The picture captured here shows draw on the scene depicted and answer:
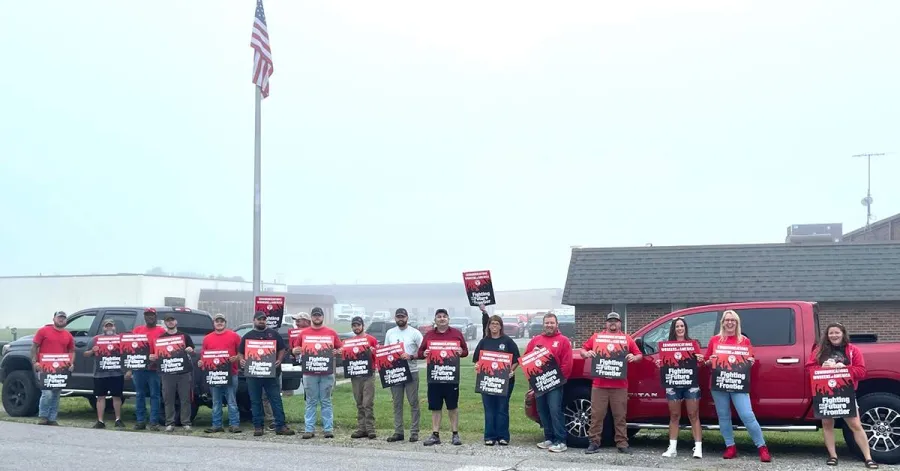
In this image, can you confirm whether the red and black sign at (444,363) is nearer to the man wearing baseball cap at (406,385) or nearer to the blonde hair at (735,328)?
the man wearing baseball cap at (406,385)

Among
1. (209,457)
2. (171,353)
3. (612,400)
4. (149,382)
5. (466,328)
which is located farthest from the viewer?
(466,328)

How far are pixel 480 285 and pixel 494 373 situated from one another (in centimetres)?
158

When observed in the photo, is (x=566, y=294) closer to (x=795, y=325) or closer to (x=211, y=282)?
(x=795, y=325)

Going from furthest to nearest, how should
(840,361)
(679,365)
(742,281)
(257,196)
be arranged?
(742,281) → (257,196) → (679,365) → (840,361)

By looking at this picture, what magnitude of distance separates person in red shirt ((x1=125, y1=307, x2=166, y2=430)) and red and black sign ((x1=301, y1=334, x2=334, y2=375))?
275cm

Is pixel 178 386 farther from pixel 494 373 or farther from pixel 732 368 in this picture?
pixel 732 368

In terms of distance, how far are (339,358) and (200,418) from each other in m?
3.88

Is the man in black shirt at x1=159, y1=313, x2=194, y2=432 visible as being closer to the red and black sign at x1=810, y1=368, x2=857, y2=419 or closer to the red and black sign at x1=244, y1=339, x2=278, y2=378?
the red and black sign at x1=244, y1=339, x2=278, y2=378

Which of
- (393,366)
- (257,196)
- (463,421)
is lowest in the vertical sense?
(463,421)

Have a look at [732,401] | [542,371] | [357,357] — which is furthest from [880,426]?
[357,357]

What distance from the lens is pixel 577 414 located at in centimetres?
1189

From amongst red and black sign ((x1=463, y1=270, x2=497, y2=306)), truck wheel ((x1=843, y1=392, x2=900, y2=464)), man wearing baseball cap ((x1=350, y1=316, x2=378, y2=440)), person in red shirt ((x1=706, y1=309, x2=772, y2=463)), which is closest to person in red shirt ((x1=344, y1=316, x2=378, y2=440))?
man wearing baseball cap ((x1=350, y1=316, x2=378, y2=440))

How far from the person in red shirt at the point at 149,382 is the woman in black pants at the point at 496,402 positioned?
17.5ft

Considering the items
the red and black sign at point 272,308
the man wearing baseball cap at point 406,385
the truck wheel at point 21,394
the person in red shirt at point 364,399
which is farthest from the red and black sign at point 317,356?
the truck wheel at point 21,394
